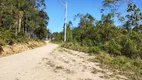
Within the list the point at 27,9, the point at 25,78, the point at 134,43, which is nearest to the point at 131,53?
the point at 134,43

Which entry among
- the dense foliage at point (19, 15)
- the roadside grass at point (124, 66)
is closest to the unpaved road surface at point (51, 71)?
the roadside grass at point (124, 66)

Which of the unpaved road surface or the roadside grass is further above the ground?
the unpaved road surface

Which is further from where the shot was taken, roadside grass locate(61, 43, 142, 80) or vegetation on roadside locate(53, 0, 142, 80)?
vegetation on roadside locate(53, 0, 142, 80)

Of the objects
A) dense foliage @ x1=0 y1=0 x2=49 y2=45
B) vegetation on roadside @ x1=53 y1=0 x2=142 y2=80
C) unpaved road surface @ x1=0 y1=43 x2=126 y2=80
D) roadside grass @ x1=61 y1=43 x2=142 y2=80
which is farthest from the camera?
dense foliage @ x1=0 y1=0 x2=49 y2=45

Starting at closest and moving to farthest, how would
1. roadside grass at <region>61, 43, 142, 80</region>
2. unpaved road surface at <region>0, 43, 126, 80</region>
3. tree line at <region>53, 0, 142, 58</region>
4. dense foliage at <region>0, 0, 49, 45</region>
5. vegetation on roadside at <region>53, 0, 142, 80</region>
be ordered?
unpaved road surface at <region>0, 43, 126, 80</region>, roadside grass at <region>61, 43, 142, 80</region>, vegetation on roadside at <region>53, 0, 142, 80</region>, tree line at <region>53, 0, 142, 58</region>, dense foliage at <region>0, 0, 49, 45</region>

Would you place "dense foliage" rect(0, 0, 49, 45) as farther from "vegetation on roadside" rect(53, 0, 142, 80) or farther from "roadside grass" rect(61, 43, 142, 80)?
"roadside grass" rect(61, 43, 142, 80)

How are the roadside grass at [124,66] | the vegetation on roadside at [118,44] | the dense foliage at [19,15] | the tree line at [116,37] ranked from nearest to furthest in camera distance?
the roadside grass at [124,66], the vegetation on roadside at [118,44], the tree line at [116,37], the dense foliage at [19,15]

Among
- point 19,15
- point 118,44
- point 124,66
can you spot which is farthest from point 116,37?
point 19,15

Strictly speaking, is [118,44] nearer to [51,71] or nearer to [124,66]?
[124,66]

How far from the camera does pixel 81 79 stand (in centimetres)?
807

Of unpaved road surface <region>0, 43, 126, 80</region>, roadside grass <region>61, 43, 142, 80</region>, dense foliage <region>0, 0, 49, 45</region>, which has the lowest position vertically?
roadside grass <region>61, 43, 142, 80</region>

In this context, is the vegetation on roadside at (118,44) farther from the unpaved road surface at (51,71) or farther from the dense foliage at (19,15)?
the dense foliage at (19,15)

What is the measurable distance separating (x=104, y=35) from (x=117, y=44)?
1294 centimetres

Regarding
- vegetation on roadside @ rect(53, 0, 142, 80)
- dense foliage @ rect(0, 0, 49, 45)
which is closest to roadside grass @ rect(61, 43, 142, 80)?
vegetation on roadside @ rect(53, 0, 142, 80)
